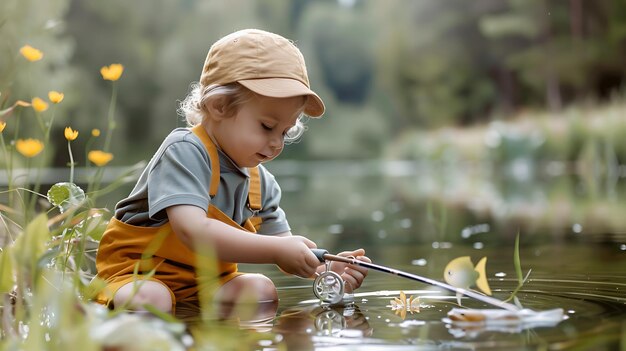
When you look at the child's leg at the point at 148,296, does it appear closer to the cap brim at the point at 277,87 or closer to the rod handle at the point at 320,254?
the rod handle at the point at 320,254

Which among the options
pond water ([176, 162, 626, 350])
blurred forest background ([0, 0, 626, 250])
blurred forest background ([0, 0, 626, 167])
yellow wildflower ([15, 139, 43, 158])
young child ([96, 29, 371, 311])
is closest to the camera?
yellow wildflower ([15, 139, 43, 158])

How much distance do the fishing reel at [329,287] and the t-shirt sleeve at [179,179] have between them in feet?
1.02

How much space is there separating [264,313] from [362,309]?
208mm

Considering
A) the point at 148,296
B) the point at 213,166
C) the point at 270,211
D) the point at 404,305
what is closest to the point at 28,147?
the point at 148,296

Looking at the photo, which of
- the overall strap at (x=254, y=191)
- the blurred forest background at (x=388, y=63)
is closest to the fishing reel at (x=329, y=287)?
the overall strap at (x=254, y=191)

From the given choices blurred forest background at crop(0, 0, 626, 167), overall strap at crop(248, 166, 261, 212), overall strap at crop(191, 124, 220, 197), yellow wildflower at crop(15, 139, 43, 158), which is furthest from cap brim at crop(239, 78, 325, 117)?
blurred forest background at crop(0, 0, 626, 167)

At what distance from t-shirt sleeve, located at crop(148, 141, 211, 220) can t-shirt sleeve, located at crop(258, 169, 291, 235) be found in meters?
0.28

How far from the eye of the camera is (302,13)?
30.1m

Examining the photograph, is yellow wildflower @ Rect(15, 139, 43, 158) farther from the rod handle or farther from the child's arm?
the rod handle

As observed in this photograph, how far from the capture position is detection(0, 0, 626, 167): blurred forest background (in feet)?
67.2

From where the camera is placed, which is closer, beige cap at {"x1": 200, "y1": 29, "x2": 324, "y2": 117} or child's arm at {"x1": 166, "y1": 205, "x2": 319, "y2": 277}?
child's arm at {"x1": 166, "y1": 205, "x2": 319, "y2": 277}

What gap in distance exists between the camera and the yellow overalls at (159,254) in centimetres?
206

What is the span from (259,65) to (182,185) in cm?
34

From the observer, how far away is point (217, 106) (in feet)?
6.93
